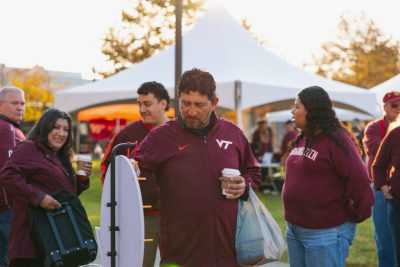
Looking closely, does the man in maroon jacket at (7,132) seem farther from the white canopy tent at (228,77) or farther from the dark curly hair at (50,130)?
the white canopy tent at (228,77)

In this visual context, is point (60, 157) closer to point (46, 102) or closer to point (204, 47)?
point (204, 47)

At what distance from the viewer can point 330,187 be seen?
190 inches

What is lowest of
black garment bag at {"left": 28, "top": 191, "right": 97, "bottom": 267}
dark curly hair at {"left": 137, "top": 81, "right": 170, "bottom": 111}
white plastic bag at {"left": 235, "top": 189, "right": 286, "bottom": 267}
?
black garment bag at {"left": 28, "top": 191, "right": 97, "bottom": 267}

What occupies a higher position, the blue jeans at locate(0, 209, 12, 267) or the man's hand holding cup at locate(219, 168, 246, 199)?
the man's hand holding cup at locate(219, 168, 246, 199)

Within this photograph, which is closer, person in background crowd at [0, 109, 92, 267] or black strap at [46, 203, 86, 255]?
black strap at [46, 203, 86, 255]

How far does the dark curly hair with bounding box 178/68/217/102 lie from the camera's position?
13.1ft

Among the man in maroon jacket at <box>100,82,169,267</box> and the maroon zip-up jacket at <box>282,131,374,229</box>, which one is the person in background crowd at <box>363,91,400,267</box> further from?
the man in maroon jacket at <box>100,82,169,267</box>

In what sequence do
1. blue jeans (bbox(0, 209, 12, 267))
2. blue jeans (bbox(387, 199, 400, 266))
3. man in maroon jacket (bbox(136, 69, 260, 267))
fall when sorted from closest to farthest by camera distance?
man in maroon jacket (bbox(136, 69, 260, 267)), blue jeans (bbox(387, 199, 400, 266)), blue jeans (bbox(0, 209, 12, 267))

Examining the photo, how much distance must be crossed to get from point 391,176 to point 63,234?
2905 millimetres

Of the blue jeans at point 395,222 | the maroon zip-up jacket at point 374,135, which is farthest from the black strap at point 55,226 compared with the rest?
the maroon zip-up jacket at point 374,135

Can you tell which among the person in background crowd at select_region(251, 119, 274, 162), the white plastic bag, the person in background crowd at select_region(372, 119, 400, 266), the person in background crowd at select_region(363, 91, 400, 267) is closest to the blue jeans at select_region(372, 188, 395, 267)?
the person in background crowd at select_region(363, 91, 400, 267)

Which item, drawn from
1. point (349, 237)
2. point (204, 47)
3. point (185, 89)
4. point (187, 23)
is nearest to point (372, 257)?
point (349, 237)

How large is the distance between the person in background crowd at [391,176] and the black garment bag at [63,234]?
103 inches

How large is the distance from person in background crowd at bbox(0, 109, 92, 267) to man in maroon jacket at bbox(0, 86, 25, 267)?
1.18 m
